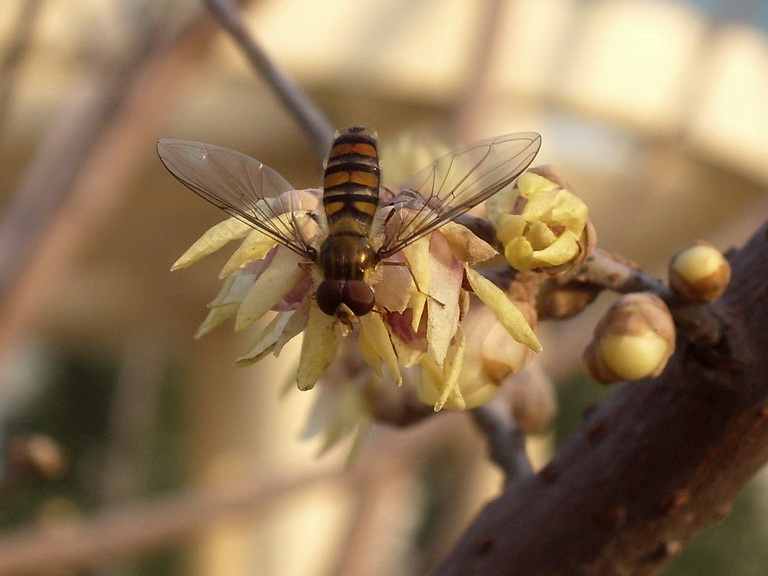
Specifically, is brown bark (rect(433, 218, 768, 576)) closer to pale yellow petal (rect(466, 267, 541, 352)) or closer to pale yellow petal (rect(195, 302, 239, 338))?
pale yellow petal (rect(466, 267, 541, 352))

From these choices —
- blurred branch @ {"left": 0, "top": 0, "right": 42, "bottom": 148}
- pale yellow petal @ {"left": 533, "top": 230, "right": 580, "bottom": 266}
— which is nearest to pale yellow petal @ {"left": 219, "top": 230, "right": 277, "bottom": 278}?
pale yellow petal @ {"left": 533, "top": 230, "right": 580, "bottom": 266}

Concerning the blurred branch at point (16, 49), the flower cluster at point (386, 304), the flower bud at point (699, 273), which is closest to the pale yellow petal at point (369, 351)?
the flower cluster at point (386, 304)

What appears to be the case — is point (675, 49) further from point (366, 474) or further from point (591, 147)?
point (366, 474)

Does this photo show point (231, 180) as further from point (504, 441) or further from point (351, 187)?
point (504, 441)

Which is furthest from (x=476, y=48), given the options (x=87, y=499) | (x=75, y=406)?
(x=75, y=406)

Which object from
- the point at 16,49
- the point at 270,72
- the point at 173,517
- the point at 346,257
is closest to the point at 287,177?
the point at 173,517
